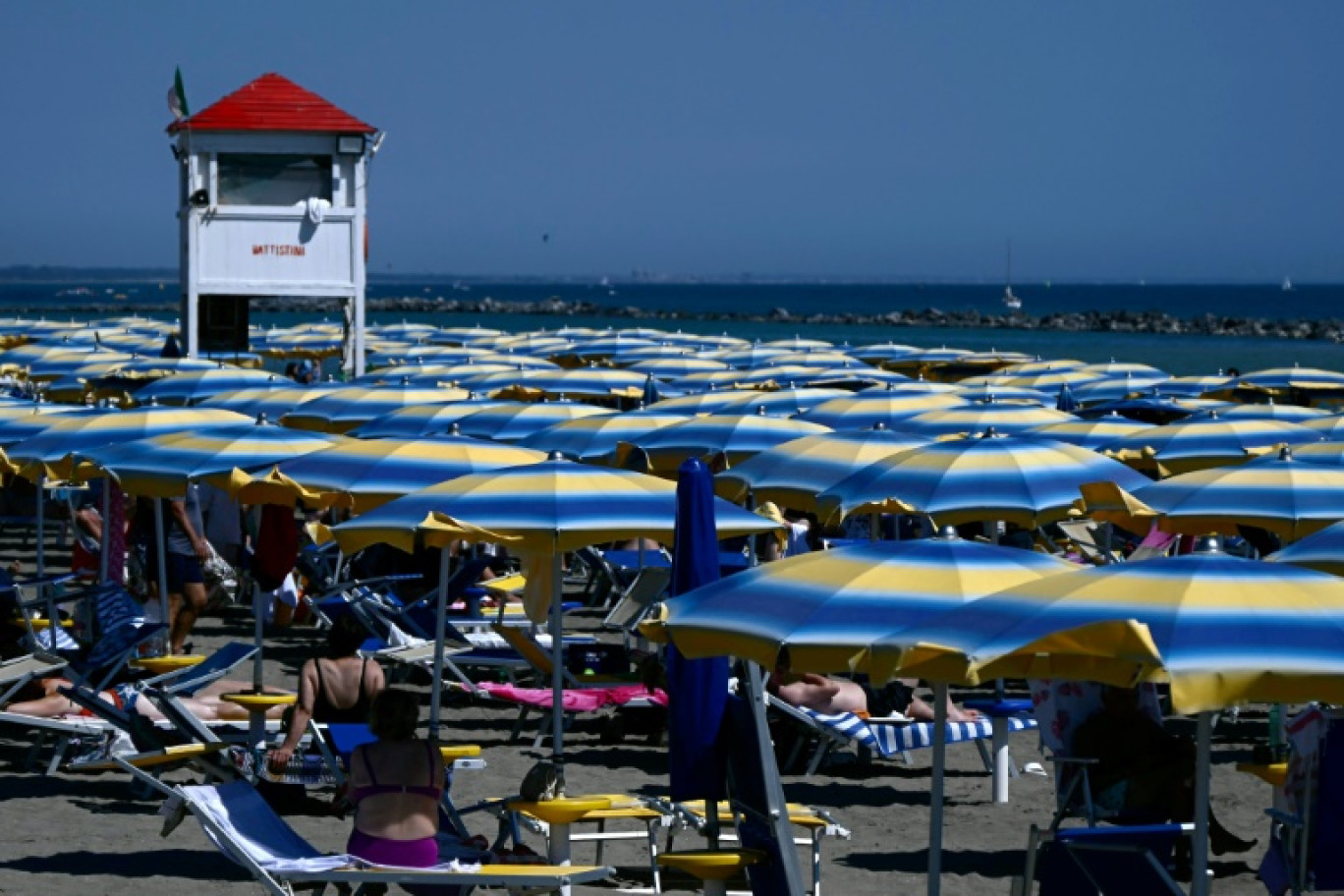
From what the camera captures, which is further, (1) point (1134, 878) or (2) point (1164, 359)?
(2) point (1164, 359)

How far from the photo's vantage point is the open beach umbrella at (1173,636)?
5145 millimetres

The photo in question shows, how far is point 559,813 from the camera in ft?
23.7

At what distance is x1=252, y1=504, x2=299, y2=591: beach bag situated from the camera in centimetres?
1234

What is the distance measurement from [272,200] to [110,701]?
69.7 ft

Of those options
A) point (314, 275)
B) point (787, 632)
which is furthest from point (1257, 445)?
point (314, 275)

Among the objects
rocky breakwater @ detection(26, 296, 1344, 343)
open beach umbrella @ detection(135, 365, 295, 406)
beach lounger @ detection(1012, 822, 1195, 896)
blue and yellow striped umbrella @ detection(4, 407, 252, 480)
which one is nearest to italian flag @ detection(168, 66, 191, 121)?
open beach umbrella @ detection(135, 365, 295, 406)

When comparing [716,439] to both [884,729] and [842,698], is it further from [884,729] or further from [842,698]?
[884,729]

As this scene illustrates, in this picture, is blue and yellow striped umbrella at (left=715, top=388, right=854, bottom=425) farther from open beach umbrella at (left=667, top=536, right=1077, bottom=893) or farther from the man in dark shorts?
open beach umbrella at (left=667, top=536, right=1077, bottom=893)

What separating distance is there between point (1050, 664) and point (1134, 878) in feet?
3.62

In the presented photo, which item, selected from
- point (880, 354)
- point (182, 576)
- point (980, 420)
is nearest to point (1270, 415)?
point (980, 420)

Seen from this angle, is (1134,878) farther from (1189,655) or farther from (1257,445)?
(1257,445)

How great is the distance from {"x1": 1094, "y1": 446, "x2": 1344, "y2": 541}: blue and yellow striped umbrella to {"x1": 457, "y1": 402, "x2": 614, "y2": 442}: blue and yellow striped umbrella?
5.90 m

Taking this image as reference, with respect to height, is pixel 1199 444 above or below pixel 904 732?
above

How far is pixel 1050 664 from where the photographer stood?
5.52 m
